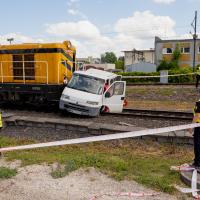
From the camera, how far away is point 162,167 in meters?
5.93

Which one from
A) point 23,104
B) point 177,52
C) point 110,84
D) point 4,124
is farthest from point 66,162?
point 177,52

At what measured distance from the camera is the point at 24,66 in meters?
13.7

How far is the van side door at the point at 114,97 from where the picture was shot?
488 inches

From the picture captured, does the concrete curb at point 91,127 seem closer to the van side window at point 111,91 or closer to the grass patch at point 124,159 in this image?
the grass patch at point 124,159

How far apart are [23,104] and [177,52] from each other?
4516 cm

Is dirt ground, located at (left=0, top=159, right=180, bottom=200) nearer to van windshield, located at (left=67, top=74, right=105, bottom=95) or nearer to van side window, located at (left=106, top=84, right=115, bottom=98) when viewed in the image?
van windshield, located at (left=67, top=74, right=105, bottom=95)

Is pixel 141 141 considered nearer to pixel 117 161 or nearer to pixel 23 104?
pixel 117 161

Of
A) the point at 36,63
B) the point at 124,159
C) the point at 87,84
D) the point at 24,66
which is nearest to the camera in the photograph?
the point at 124,159

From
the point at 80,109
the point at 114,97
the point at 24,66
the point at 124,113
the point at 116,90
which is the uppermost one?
the point at 24,66

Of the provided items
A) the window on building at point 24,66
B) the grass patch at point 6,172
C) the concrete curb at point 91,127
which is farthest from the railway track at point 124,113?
the grass patch at point 6,172

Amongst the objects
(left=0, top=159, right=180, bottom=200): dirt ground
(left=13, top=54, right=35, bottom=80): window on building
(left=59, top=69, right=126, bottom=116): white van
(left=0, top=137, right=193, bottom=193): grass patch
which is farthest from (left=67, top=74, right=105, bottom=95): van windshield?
(left=0, top=159, right=180, bottom=200): dirt ground

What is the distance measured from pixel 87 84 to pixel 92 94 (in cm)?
62

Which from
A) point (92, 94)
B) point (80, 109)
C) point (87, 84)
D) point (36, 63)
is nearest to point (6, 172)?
point (80, 109)

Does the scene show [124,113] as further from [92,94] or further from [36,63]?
[36,63]
